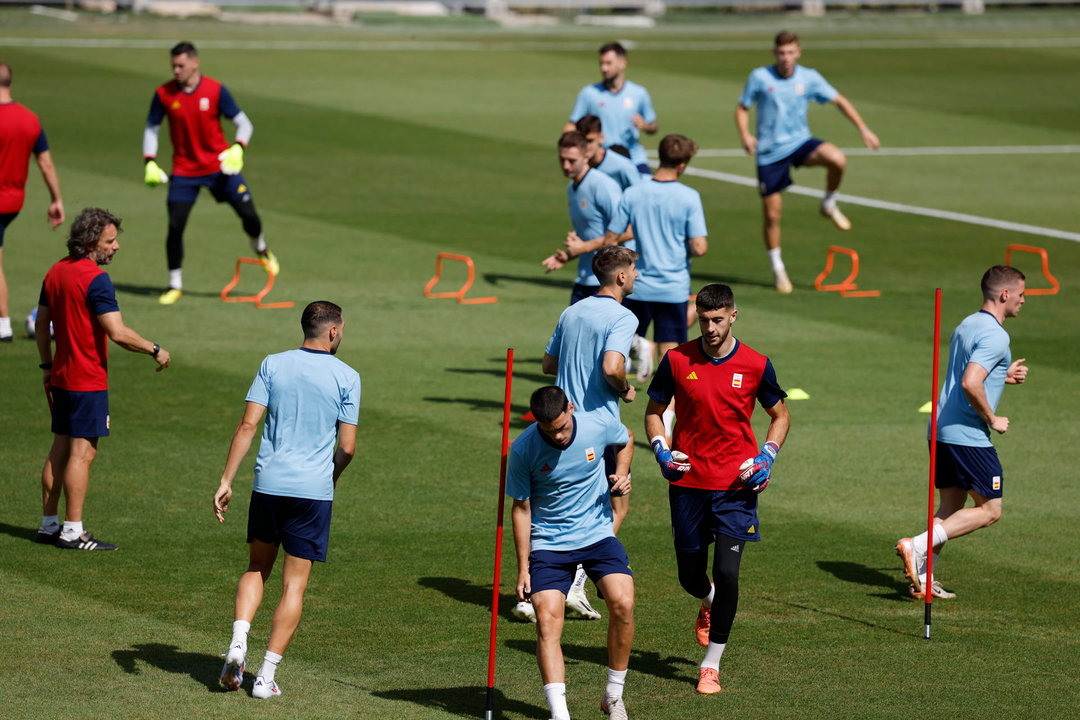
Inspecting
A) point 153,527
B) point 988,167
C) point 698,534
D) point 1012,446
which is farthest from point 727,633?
point 988,167

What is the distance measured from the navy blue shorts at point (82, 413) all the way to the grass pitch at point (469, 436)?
885mm

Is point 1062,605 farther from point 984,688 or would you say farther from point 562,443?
point 562,443

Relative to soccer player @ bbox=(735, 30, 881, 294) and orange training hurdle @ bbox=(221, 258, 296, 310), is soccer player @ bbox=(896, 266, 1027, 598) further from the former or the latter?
orange training hurdle @ bbox=(221, 258, 296, 310)

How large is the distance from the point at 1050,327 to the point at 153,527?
38.7 ft

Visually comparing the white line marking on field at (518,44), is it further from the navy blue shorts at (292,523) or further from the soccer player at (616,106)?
the navy blue shorts at (292,523)

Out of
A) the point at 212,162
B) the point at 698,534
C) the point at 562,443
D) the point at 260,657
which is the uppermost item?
the point at 212,162

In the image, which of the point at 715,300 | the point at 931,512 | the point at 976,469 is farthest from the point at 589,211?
the point at 715,300

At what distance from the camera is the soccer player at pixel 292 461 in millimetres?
8320

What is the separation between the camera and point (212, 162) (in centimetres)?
1852

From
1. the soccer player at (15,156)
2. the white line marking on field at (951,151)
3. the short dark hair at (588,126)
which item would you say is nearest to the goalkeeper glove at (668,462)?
the short dark hair at (588,126)

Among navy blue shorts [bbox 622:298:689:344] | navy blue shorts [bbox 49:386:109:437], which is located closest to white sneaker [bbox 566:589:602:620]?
navy blue shorts [bbox 49:386:109:437]

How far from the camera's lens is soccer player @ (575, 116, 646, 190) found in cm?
1447

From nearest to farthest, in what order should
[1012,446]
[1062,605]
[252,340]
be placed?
[1062,605] → [1012,446] → [252,340]

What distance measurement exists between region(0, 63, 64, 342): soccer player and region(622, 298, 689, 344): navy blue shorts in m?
6.49
